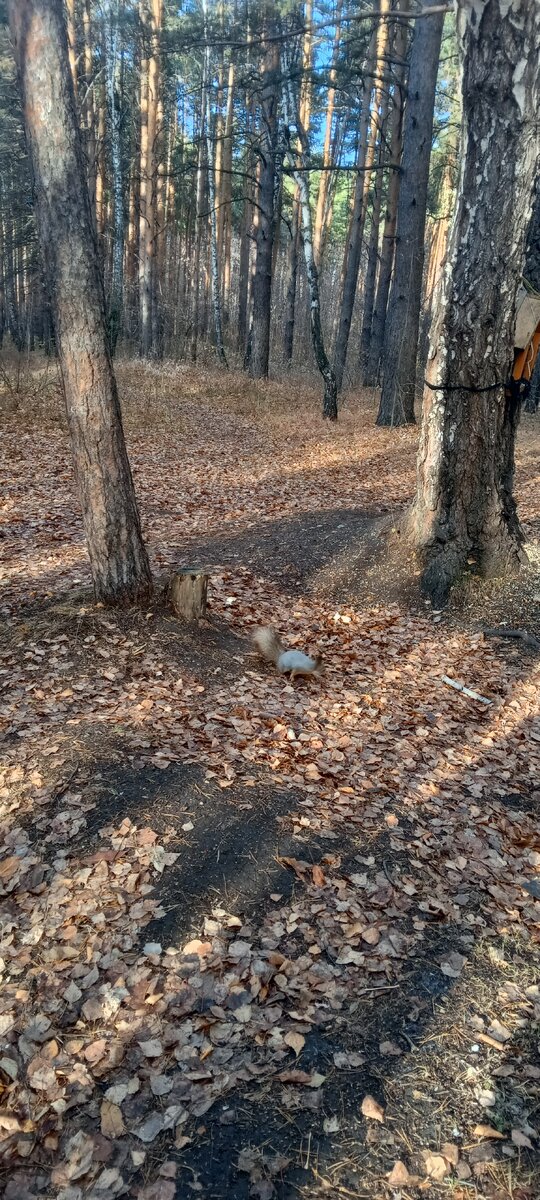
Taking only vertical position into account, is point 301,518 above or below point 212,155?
below

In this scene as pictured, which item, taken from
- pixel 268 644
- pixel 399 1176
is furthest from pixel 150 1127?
pixel 268 644

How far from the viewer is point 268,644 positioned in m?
5.94

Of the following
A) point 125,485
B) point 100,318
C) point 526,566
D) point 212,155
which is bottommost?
point 526,566

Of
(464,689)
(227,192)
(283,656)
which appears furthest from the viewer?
(227,192)

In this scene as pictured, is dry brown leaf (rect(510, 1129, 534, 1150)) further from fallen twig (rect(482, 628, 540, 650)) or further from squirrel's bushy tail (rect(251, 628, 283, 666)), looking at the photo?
fallen twig (rect(482, 628, 540, 650))

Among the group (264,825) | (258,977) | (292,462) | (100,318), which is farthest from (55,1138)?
(292,462)

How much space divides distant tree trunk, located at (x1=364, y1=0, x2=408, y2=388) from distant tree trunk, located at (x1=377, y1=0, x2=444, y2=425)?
43 cm

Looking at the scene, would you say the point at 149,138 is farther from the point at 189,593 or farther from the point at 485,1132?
the point at 485,1132

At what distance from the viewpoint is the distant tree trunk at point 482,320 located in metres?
5.60

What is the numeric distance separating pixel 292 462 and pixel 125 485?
24.7 ft

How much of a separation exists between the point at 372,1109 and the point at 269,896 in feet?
3.42

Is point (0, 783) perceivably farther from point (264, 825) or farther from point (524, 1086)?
point (524, 1086)

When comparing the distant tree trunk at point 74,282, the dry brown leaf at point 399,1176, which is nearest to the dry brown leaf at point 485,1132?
the dry brown leaf at point 399,1176

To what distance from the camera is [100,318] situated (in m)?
4.93
